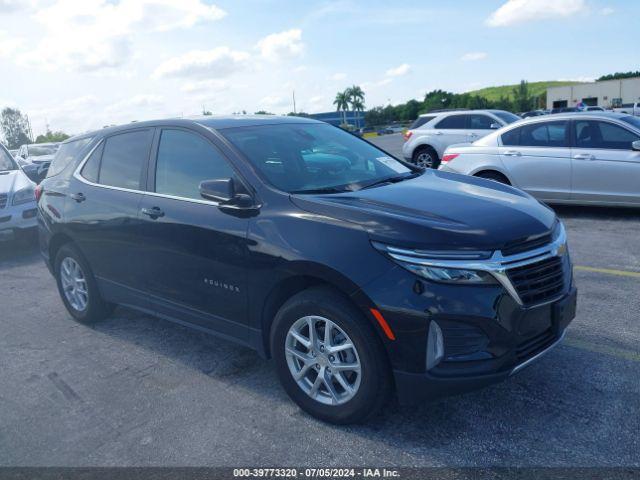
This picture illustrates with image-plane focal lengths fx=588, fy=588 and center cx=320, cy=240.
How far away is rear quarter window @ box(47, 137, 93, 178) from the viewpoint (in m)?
5.39

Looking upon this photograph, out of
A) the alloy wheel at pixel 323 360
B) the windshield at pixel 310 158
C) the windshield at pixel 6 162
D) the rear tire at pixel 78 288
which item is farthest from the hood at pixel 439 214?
the windshield at pixel 6 162

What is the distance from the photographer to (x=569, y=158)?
8.41 metres

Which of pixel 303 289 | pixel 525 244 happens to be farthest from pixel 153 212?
pixel 525 244

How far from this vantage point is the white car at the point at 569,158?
803cm

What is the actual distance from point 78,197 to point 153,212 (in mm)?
1220

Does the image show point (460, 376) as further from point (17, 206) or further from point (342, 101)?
point (342, 101)

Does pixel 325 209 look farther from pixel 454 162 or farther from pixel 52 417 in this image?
pixel 454 162

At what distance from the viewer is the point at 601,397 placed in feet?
11.3

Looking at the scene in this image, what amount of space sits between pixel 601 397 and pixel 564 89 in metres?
110

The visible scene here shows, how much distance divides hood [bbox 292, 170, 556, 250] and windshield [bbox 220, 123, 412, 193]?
0.27 metres

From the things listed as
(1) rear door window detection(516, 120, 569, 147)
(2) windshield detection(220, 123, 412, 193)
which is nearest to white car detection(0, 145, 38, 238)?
(2) windshield detection(220, 123, 412, 193)

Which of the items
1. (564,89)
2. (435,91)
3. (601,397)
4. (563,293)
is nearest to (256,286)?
(563,293)

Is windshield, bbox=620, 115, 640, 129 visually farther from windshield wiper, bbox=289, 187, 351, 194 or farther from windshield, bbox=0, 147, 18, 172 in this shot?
windshield, bbox=0, 147, 18, 172

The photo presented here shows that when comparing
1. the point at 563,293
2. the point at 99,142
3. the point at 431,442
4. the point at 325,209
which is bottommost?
the point at 431,442
